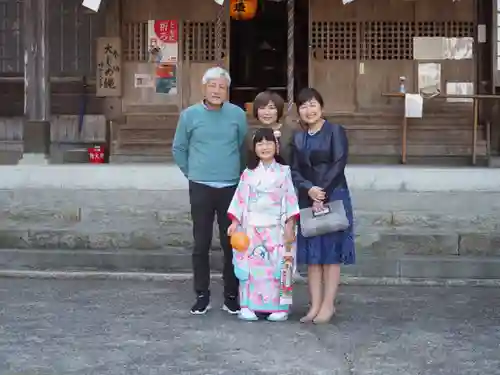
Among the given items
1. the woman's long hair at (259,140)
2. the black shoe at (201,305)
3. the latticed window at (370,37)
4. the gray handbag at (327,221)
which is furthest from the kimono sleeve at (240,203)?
the latticed window at (370,37)

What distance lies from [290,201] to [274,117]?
2.11 ft

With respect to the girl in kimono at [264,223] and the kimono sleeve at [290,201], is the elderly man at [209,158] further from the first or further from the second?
the kimono sleeve at [290,201]

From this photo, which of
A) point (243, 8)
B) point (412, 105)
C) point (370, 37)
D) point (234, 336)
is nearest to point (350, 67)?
point (370, 37)

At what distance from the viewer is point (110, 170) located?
10.4m

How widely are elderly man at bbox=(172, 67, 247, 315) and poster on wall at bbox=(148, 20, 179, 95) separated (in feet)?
22.0

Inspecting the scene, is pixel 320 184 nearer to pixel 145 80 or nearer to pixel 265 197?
pixel 265 197

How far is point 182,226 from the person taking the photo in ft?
29.4

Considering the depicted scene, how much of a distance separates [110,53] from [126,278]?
560 centimetres

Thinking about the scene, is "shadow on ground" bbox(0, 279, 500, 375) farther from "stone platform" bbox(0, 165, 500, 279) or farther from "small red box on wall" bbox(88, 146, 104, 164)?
"small red box on wall" bbox(88, 146, 104, 164)

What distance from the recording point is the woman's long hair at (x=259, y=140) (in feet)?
19.5

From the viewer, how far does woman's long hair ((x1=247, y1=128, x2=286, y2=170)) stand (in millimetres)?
5953

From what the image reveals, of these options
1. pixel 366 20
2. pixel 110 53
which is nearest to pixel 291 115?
pixel 366 20

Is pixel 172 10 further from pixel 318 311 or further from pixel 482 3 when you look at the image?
pixel 318 311

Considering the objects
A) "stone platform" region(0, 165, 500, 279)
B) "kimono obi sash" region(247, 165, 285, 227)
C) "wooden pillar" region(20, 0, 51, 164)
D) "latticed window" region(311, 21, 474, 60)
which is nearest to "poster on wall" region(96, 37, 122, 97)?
"wooden pillar" region(20, 0, 51, 164)
